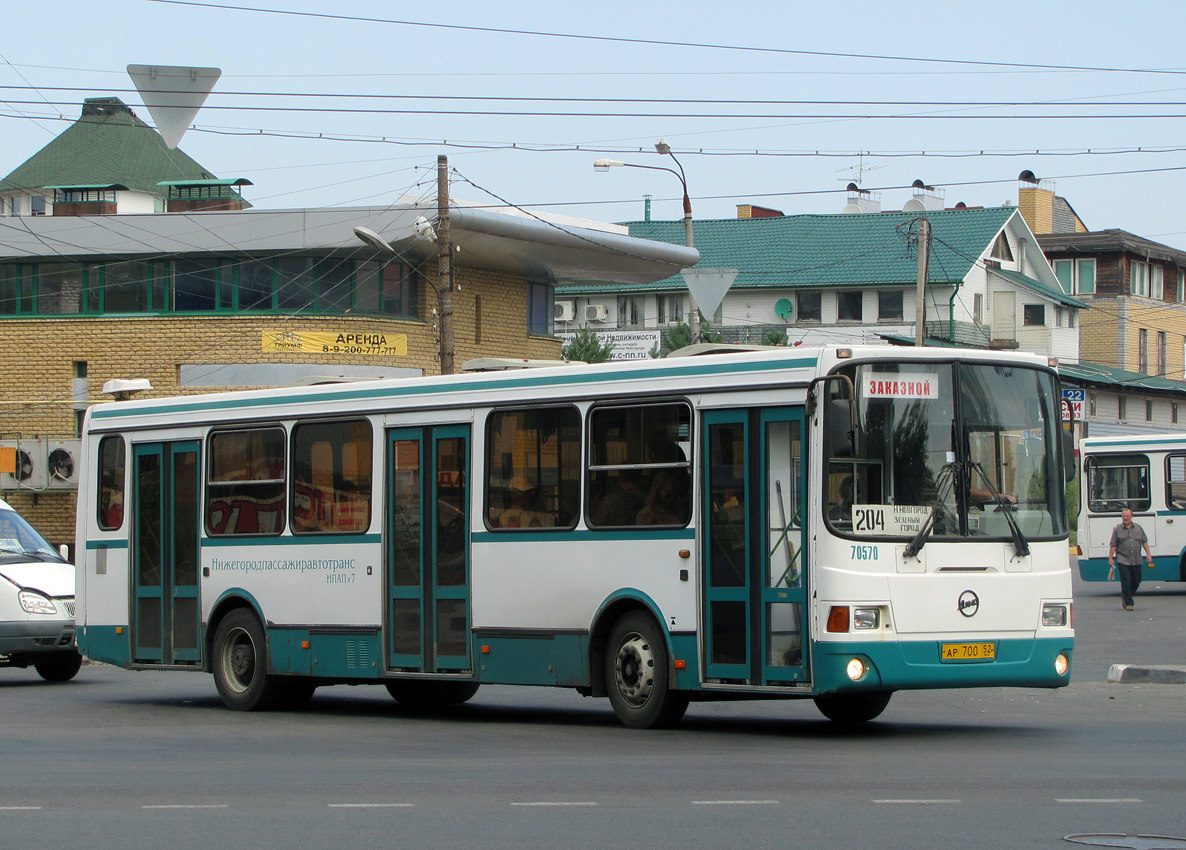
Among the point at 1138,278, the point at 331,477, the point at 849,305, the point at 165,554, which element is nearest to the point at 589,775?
the point at 331,477

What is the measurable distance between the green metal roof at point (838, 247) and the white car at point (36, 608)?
48.7 meters

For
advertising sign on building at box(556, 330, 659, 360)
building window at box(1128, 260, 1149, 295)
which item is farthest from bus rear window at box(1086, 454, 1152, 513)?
building window at box(1128, 260, 1149, 295)

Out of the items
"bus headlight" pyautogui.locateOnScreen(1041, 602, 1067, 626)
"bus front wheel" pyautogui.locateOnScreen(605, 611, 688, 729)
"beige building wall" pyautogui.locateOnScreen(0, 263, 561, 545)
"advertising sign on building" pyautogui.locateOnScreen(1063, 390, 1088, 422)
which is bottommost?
"bus front wheel" pyautogui.locateOnScreen(605, 611, 688, 729)

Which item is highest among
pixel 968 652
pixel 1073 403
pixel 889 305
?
pixel 889 305

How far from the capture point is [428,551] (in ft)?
47.8

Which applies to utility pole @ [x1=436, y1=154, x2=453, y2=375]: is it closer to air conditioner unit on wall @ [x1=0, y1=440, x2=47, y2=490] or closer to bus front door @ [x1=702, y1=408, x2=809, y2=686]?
air conditioner unit on wall @ [x1=0, y1=440, x2=47, y2=490]

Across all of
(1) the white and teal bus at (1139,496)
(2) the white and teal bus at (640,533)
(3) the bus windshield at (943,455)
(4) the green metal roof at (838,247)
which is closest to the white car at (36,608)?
(2) the white and teal bus at (640,533)

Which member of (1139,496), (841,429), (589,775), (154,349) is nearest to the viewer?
(589,775)

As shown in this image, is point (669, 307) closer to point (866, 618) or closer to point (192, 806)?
point (866, 618)

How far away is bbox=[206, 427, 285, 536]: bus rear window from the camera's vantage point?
15.8 meters

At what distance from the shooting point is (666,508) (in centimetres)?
1298

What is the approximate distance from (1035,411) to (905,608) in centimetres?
193

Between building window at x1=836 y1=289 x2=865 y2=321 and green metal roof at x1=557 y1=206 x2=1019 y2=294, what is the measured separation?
2.15 ft

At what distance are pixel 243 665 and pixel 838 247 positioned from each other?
55487 millimetres
